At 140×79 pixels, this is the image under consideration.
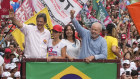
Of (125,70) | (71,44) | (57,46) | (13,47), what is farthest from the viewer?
(13,47)

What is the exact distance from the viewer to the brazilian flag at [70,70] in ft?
26.2

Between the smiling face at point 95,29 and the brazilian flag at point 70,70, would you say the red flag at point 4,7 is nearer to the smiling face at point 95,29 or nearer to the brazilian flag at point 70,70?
the brazilian flag at point 70,70

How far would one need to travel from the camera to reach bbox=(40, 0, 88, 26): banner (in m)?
12.1

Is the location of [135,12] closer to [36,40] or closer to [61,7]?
[61,7]

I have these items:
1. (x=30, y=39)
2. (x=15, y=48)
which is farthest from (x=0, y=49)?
(x=30, y=39)

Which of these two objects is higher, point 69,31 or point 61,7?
point 61,7

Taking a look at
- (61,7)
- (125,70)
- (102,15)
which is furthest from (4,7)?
(102,15)

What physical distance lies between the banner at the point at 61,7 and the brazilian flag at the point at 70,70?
13.4 feet

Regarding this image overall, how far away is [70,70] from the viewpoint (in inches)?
317

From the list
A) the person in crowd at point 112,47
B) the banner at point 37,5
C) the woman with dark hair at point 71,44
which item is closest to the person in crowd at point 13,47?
the banner at point 37,5

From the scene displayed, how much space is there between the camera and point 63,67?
317 inches

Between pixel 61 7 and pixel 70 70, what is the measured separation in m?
4.39

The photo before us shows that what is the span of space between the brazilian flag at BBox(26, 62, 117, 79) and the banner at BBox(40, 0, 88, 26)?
13.4 ft

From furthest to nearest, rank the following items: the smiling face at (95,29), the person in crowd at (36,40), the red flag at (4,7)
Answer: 1. the red flag at (4,7)
2. the person in crowd at (36,40)
3. the smiling face at (95,29)
